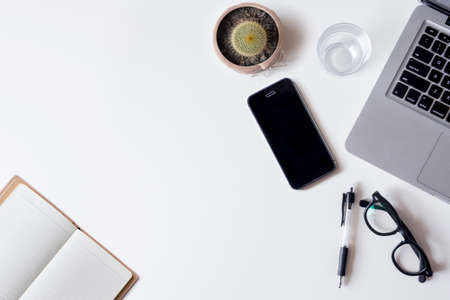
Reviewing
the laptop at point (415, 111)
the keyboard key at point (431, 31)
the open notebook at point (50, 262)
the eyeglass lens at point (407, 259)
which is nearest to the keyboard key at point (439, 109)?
the laptop at point (415, 111)

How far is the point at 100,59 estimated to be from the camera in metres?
0.83

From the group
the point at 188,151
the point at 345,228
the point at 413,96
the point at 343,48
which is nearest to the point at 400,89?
the point at 413,96

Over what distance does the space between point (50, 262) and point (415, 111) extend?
2.13 feet

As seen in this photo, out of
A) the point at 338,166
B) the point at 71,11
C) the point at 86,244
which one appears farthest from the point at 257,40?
the point at 86,244

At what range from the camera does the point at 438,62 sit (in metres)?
0.71

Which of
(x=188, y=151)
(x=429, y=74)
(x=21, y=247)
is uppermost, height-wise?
(x=429, y=74)

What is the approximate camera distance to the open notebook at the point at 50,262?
31.1 inches

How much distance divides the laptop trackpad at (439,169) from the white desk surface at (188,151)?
0.04m

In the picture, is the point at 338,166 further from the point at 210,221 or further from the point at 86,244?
the point at 86,244

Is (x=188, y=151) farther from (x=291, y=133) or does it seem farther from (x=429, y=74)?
(x=429, y=74)

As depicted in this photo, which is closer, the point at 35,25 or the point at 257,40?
the point at 257,40

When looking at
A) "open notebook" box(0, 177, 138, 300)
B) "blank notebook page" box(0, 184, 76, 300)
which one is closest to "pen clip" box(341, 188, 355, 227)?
"open notebook" box(0, 177, 138, 300)

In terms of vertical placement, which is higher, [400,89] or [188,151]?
[400,89]

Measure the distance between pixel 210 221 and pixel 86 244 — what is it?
8.6 inches
